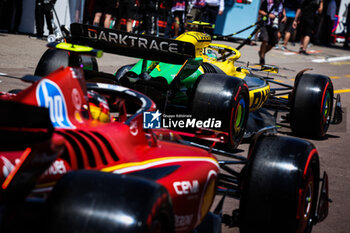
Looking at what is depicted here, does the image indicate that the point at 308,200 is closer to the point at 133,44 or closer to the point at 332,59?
the point at 133,44

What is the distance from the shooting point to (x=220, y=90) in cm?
536

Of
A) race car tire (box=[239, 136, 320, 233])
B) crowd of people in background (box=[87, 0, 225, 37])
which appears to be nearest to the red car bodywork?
race car tire (box=[239, 136, 320, 233])

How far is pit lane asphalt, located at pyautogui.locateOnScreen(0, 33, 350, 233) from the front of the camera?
455cm

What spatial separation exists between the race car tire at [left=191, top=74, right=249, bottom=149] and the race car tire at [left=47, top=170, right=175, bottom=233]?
314 cm

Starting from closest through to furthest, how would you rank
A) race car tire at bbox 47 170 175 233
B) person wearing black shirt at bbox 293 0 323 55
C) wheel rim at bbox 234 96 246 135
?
race car tire at bbox 47 170 175 233 < wheel rim at bbox 234 96 246 135 < person wearing black shirt at bbox 293 0 323 55

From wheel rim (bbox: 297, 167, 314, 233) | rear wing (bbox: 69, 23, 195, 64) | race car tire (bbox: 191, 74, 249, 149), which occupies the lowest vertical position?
wheel rim (bbox: 297, 167, 314, 233)

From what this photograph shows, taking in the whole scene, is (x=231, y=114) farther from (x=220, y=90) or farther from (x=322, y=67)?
(x=322, y=67)

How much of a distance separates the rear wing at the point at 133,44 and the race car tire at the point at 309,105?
5.66 ft

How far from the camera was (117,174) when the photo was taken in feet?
7.38

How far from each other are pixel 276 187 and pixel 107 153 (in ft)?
3.74

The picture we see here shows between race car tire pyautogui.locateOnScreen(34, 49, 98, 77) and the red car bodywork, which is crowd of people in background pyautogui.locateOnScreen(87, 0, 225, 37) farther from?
the red car bodywork

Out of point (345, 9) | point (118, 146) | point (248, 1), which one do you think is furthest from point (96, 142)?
point (345, 9)

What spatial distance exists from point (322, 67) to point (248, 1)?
3.75 meters

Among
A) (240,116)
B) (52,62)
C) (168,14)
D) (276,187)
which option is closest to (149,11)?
(168,14)
